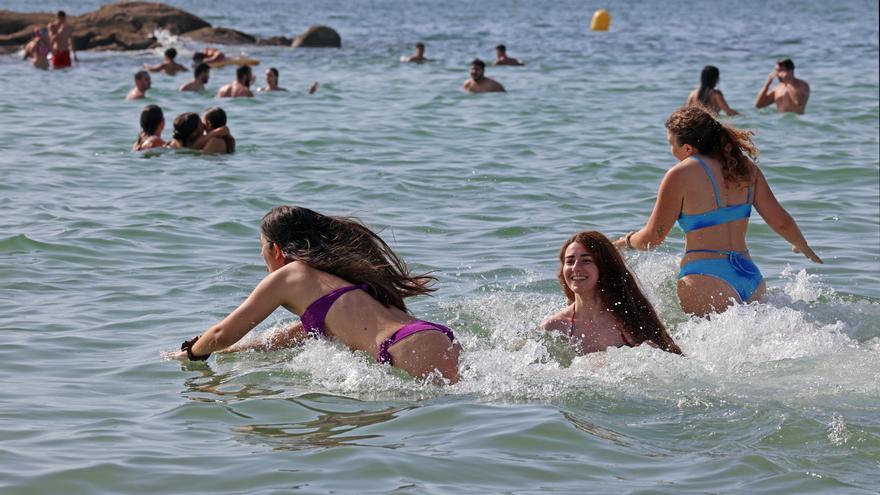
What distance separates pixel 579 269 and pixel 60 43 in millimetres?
20631

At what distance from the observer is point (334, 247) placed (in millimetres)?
A: 6043

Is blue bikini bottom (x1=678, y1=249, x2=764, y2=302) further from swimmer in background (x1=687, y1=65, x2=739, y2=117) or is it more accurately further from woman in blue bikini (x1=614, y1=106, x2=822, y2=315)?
swimmer in background (x1=687, y1=65, x2=739, y2=117)

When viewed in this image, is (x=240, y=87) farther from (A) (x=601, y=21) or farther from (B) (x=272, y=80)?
(A) (x=601, y=21)

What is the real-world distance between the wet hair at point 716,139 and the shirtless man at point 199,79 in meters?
14.7

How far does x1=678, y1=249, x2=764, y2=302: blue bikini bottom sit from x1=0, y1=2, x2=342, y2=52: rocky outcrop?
24.8 meters

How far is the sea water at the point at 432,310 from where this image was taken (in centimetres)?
504

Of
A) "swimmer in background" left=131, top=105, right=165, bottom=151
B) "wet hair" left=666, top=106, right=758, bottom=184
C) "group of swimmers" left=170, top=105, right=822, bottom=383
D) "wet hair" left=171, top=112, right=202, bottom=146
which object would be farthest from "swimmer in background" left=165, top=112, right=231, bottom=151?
"wet hair" left=666, top=106, right=758, bottom=184

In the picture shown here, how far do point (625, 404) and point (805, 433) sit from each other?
804 millimetres

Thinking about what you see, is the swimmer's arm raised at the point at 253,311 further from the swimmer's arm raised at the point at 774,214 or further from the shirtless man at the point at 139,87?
the shirtless man at the point at 139,87

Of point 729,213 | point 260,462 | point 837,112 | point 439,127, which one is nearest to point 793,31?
point 837,112

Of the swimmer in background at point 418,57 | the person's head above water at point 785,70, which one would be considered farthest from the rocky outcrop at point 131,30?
the person's head above water at point 785,70

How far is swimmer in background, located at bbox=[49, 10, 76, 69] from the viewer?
24.9 metres

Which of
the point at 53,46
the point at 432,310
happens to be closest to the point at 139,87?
the point at 53,46

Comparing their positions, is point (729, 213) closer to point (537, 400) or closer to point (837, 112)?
point (537, 400)
